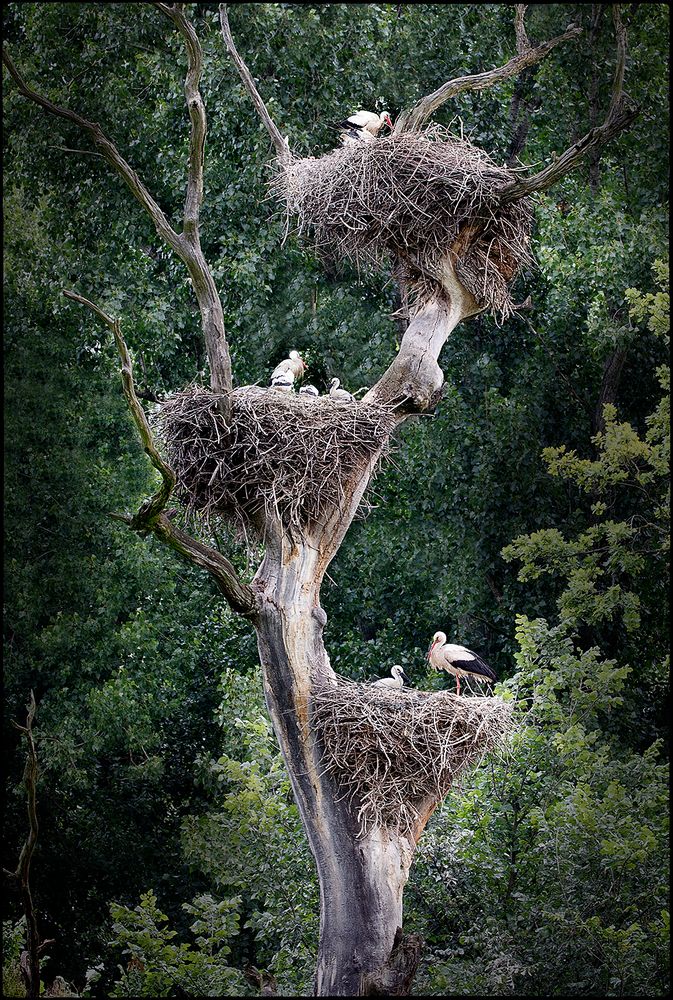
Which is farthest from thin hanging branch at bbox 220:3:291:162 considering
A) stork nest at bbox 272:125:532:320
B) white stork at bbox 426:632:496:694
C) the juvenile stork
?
white stork at bbox 426:632:496:694

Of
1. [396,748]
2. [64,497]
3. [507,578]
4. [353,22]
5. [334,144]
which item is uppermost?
[353,22]

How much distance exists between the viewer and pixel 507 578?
1384 cm

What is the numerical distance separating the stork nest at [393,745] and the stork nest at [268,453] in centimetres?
108

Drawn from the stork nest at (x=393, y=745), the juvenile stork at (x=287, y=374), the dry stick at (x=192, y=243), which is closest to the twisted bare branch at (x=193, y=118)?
the dry stick at (x=192, y=243)

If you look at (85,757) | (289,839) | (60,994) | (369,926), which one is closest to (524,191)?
(369,926)

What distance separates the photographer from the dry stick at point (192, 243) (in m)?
7.37

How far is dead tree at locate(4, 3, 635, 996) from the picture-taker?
7.14m

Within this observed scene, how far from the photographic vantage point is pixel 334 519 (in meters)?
7.89

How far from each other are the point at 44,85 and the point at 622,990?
11349 mm

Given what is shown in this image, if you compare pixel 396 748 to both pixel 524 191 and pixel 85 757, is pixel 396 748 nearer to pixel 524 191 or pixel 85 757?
pixel 524 191

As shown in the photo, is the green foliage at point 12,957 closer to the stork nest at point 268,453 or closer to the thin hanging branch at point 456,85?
the stork nest at point 268,453

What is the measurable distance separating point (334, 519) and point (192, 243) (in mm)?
1747

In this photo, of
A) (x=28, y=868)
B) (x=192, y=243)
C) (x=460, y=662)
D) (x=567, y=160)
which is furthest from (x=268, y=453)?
(x=567, y=160)

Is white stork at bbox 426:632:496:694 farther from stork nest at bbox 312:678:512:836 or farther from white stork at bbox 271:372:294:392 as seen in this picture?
white stork at bbox 271:372:294:392
